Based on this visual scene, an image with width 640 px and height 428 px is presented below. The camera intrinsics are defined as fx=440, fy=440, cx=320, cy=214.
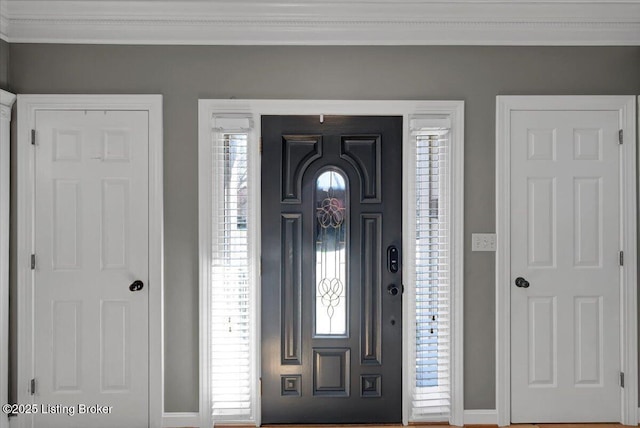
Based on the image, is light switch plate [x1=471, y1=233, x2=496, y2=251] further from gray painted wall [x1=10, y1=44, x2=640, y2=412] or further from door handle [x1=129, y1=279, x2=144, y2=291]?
door handle [x1=129, y1=279, x2=144, y2=291]

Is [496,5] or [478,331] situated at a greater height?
[496,5]

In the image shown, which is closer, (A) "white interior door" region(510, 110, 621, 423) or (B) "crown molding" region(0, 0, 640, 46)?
(B) "crown molding" region(0, 0, 640, 46)

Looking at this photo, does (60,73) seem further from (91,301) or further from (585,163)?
(585,163)

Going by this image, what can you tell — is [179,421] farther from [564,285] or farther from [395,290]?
[564,285]

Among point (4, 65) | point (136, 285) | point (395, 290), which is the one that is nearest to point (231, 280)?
point (136, 285)

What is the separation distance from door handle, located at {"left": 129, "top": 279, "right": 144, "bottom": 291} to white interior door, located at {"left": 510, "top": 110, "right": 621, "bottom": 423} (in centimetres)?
230

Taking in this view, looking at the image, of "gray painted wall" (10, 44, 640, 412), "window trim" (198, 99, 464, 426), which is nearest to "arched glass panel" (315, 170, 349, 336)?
"window trim" (198, 99, 464, 426)

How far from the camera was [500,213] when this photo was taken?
2.74 meters

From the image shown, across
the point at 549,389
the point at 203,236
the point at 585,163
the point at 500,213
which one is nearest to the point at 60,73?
the point at 203,236

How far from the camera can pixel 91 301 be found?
2707mm

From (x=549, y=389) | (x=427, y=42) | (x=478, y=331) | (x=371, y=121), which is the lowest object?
(x=549, y=389)

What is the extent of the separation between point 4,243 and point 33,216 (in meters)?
0.22

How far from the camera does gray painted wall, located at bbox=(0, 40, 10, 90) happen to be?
2678 millimetres

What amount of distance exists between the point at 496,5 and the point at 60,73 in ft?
8.82
